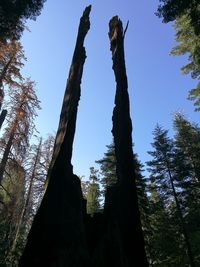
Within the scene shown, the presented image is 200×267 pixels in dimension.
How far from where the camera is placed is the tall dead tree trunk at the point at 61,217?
217 inches

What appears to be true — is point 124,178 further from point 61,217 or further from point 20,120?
point 20,120

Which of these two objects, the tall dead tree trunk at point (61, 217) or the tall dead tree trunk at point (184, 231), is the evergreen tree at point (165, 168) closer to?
the tall dead tree trunk at point (184, 231)

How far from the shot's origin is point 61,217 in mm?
6129

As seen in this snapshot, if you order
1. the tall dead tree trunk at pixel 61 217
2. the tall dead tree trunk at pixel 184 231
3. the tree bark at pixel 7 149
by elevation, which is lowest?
the tall dead tree trunk at pixel 61 217

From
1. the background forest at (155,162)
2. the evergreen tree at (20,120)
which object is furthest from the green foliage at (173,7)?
the evergreen tree at (20,120)

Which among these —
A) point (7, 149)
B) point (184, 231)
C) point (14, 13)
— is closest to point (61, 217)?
point (14, 13)

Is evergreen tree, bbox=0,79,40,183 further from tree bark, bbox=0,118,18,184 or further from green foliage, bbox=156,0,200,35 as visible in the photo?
green foliage, bbox=156,0,200,35

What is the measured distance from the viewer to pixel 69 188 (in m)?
6.62

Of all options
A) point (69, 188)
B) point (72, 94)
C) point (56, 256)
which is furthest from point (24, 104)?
point (56, 256)

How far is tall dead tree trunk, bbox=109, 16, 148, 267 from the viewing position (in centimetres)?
614

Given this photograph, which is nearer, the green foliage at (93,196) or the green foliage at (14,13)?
the green foliage at (14,13)

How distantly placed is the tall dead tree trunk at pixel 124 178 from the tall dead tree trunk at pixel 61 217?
0.95 m

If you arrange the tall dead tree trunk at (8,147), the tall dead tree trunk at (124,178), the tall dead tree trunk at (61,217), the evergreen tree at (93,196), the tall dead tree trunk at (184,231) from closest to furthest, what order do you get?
the tall dead tree trunk at (61,217), the tall dead tree trunk at (124,178), the tall dead tree trunk at (8,147), the tall dead tree trunk at (184,231), the evergreen tree at (93,196)

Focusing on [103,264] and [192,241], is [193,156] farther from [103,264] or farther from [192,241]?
[103,264]
